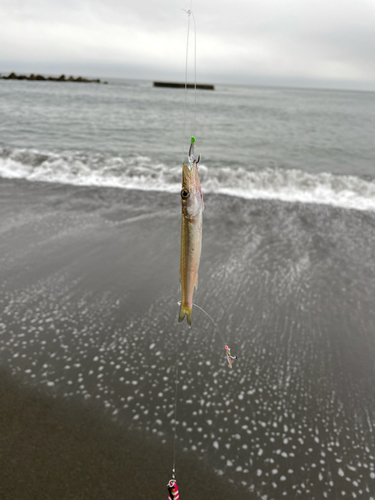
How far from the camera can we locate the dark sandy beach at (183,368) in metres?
3.06

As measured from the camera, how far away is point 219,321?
495 cm

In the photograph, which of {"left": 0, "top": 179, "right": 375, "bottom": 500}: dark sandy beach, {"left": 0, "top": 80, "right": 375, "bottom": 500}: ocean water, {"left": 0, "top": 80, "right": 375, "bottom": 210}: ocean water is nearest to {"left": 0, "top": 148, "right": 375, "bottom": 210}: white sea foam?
{"left": 0, "top": 80, "right": 375, "bottom": 210}: ocean water

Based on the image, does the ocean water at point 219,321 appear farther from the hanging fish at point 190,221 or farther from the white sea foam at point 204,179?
the hanging fish at point 190,221

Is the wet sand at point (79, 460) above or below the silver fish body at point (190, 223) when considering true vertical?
below

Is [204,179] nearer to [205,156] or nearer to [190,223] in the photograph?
[205,156]

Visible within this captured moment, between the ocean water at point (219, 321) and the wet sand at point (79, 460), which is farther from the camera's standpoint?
the ocean water at point (219, 321)

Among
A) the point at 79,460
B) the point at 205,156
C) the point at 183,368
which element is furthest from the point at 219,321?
the point at 205,156

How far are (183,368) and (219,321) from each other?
40.6 inches

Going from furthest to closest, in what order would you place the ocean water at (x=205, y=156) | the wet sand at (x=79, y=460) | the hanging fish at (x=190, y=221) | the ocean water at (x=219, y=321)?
the ocean water at (x=205, y=156) → the ocean water at (x=219, y=321) → the wet sand at (x=79, y=460) → the hanging fish at (x=190, y=221)

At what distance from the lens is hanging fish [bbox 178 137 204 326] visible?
5.71 feet

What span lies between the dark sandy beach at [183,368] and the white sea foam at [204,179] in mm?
3925

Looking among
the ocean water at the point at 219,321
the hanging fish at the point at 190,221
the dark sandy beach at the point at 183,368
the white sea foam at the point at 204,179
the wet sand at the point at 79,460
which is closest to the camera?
the hanging fish at the point at 190,221

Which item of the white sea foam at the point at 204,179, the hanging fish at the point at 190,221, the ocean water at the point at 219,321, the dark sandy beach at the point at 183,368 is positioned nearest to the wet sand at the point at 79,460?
the dark sandy beach at the point at 183,368

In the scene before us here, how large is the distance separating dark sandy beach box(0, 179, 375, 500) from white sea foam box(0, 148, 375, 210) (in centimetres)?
392
